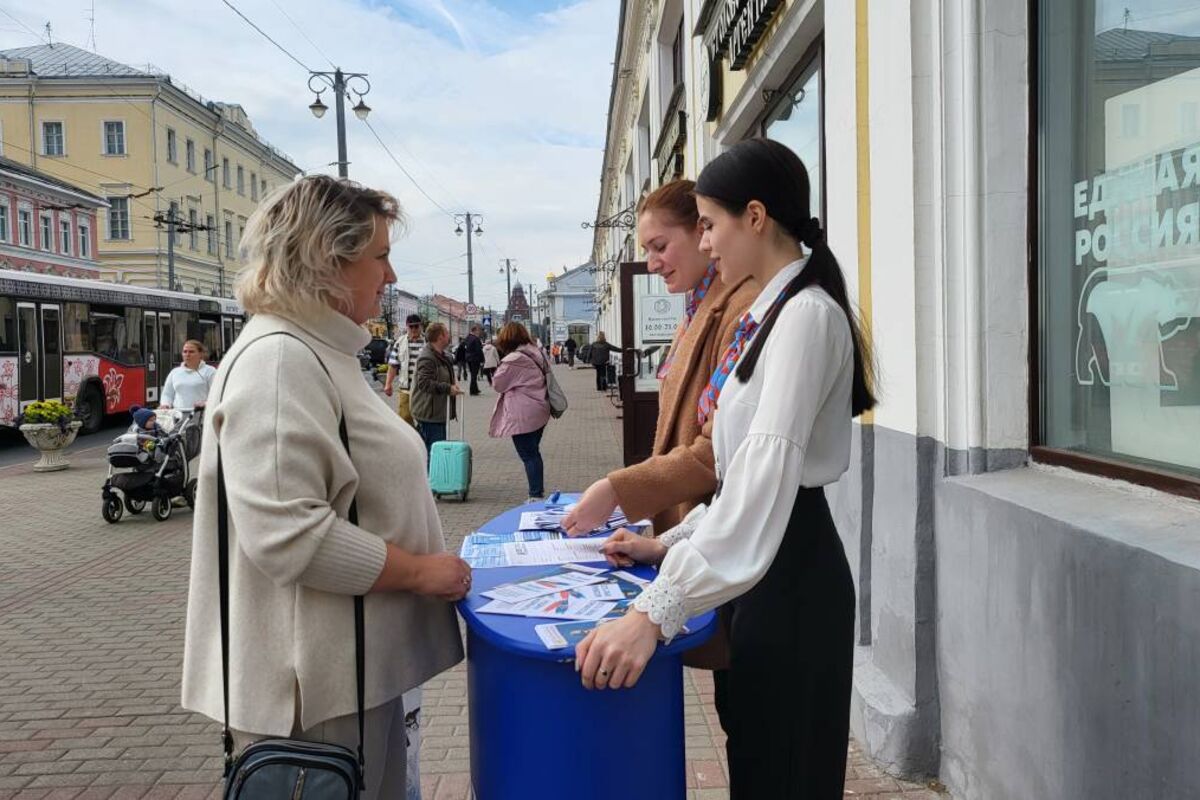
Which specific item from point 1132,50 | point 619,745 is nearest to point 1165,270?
point 1132,50

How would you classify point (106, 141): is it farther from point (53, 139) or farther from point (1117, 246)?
point (1117, 246)

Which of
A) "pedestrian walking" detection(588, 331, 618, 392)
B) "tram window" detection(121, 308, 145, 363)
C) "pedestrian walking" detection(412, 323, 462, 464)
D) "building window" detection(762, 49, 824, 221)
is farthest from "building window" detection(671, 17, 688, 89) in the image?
"tram window" detection(121, 308, 145, 363)

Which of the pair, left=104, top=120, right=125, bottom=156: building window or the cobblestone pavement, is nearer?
the cobblestone pavement

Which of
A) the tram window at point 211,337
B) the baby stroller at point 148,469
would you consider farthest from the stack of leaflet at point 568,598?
the tram window at point 211,337

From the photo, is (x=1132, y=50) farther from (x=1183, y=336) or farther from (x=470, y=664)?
(x=470, y=664)

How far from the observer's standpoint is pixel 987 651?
266 centimetres

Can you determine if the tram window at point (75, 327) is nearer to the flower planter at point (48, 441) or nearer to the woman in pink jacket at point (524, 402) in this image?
the flower planter at point (48, 441)

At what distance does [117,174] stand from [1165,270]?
56573 mm

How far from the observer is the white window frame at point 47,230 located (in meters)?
41.4

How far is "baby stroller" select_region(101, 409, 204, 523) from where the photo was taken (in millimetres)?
8711

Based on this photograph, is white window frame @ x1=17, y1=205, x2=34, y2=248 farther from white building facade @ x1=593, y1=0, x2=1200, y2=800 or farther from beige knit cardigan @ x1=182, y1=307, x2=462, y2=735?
beige knit cardigan @ x1=182, y1=307, x2=462, y2=735

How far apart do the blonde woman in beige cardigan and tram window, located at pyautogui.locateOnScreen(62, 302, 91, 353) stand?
1793 centimetres

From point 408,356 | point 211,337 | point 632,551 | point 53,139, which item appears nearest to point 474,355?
point 211,337

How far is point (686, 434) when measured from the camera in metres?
2.27
